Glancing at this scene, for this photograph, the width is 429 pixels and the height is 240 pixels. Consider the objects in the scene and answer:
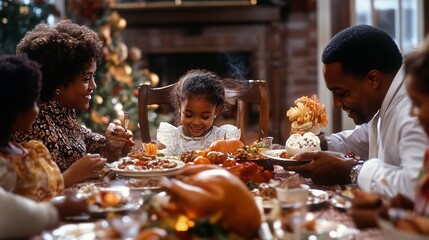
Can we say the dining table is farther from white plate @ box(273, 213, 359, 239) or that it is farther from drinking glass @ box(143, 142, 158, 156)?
drinking glass @ box(143, 142, 158, 156)

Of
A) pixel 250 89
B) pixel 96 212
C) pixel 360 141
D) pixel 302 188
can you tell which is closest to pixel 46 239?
pixel 96 212

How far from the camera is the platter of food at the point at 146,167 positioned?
192 centimetres

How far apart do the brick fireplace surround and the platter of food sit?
352 centimetres

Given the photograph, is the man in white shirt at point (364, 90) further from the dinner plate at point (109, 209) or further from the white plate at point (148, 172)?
the dinner plate at point (109, 209)

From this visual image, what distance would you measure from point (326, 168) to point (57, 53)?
3.56 ft

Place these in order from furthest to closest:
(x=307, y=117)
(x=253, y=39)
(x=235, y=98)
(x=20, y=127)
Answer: (x=253, y=39) → (x=235, y=98) → (x=307, y=117) → (x=20, y=127)

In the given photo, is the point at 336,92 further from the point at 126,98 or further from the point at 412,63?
the point at 126,98

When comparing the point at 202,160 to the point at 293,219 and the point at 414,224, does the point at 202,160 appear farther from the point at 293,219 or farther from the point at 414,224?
→ the point at 414,224

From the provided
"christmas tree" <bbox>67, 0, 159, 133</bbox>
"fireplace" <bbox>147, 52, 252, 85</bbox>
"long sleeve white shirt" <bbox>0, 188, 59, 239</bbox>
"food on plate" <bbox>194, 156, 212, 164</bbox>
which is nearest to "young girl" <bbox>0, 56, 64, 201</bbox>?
"long sleeve white shirt" <bbox>0, 188, 59, 239</bbox>

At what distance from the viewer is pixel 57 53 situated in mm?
2234

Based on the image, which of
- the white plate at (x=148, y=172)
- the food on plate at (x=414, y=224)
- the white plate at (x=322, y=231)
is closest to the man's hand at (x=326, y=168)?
the white plate at (x=148, y=172)

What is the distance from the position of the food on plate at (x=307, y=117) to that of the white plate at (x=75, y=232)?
1.09m

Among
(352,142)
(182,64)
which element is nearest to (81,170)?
(352,142)

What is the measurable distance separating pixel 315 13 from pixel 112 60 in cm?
193
